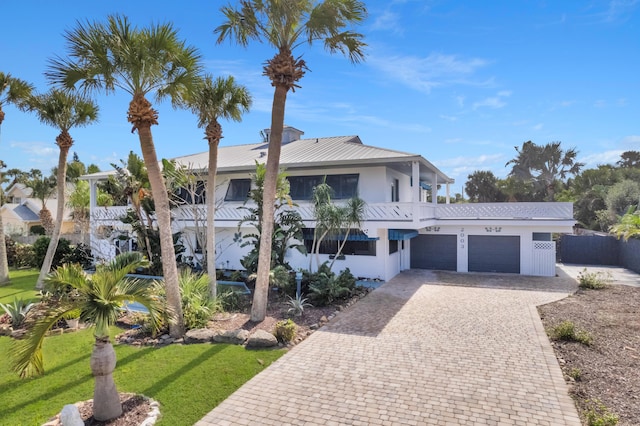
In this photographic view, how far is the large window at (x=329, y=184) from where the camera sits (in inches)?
707

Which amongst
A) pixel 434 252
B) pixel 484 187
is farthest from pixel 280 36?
pixel 484 187

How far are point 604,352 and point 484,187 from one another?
4231 cm

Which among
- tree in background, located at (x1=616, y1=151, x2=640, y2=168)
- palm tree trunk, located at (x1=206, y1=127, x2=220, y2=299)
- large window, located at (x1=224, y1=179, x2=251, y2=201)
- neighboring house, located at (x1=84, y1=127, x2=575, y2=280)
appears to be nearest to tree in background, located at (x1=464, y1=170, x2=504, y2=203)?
tree in background, located at (x1=616, y1=151, x2=640, y2=168)

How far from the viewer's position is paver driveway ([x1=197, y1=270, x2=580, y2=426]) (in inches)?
230

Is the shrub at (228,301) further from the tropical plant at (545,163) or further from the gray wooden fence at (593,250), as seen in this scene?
the tropical plant at (545,163)

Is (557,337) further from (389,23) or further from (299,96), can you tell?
(389,23)

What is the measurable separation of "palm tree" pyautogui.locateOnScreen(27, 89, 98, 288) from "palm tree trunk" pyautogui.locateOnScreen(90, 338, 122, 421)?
13.2 m

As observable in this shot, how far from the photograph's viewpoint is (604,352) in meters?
8.27

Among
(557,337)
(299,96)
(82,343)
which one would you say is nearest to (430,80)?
(299,96)

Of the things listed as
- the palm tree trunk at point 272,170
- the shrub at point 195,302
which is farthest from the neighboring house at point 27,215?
the palm tree trunk at point 272,170

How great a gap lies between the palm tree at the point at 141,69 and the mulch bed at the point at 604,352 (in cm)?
909

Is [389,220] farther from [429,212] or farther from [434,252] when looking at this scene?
[434,252]

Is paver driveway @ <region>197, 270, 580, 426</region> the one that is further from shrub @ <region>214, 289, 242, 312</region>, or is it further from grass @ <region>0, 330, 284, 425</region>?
shrub @ <region>214, 289, 242, 312</region>

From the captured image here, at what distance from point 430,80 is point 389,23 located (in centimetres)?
340
